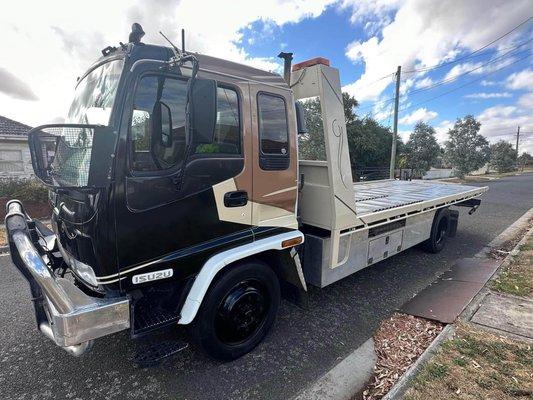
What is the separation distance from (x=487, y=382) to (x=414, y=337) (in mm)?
787

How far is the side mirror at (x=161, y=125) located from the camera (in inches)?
83.7

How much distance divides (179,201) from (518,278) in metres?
5.15

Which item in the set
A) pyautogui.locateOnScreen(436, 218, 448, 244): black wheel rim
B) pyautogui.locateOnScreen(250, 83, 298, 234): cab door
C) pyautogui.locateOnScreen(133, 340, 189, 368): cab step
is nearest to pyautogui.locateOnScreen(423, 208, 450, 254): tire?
pyautogui.locateOnScreen(436, 218, 448, 244): black wheel rim

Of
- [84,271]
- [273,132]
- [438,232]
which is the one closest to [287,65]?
[273,132]

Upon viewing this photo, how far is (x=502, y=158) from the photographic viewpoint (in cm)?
5106

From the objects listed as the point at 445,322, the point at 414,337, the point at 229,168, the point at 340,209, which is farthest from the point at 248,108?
the point at 445,322

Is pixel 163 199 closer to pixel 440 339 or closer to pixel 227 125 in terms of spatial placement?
pixel 227 125

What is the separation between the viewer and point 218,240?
262 centimetres

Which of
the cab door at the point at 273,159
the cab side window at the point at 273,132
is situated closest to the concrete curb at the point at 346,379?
the cab door at the point at 273,159

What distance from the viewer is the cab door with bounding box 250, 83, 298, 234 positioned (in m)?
2.80

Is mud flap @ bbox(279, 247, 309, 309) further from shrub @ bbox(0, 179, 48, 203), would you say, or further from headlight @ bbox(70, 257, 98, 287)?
shrub @ bbox(0, 179, 48, 203)

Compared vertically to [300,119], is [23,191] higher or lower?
lower

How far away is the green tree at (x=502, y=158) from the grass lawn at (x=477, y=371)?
5812 centimetres

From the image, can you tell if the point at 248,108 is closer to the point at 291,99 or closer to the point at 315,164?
the point at 291,99
